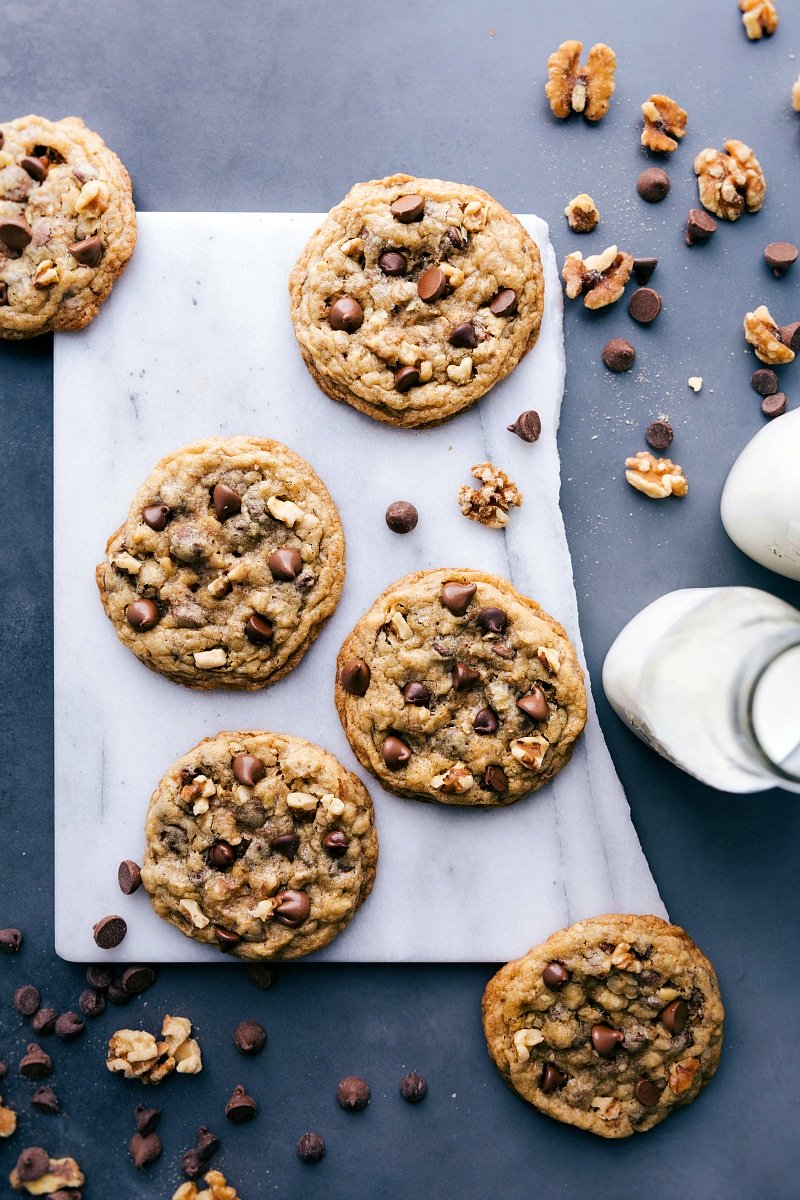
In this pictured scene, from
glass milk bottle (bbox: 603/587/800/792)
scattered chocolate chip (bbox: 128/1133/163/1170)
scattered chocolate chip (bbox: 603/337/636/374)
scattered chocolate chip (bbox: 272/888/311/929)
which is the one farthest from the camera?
scattered chocolate chip (bbox: 603/337/636/374)

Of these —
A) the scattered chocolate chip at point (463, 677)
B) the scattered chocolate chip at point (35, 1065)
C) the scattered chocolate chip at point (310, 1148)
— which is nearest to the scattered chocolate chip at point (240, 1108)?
the scattered chocolate chip at point (310, 1148)

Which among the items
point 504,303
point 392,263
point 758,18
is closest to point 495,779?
point 504,303

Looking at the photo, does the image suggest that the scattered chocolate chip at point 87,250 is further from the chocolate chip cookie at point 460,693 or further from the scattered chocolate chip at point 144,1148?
the scattered chocolate chip at point 144,1148

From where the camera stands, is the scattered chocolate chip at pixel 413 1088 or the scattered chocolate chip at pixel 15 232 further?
the scattered chocolate chip at pixel 413 1088

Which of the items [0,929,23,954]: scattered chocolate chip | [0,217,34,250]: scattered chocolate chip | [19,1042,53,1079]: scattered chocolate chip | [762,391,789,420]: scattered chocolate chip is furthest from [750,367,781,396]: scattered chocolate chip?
[19,1042,53,1079]: scattered chocolate chip

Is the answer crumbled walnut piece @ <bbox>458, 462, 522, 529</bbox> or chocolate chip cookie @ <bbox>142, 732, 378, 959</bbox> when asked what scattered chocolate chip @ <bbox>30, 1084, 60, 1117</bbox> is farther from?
crumbled walnut piece @ <bbox>458, 462, 522, 529</bbox>

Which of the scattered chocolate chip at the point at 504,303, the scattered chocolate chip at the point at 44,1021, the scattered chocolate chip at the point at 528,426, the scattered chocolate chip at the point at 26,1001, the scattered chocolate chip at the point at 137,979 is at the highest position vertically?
the scattered chocolate chip at the point at 504,303

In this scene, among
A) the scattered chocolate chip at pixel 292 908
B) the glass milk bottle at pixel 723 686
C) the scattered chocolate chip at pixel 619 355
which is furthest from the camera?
the scattered chocolate chip at pixel 619 355
